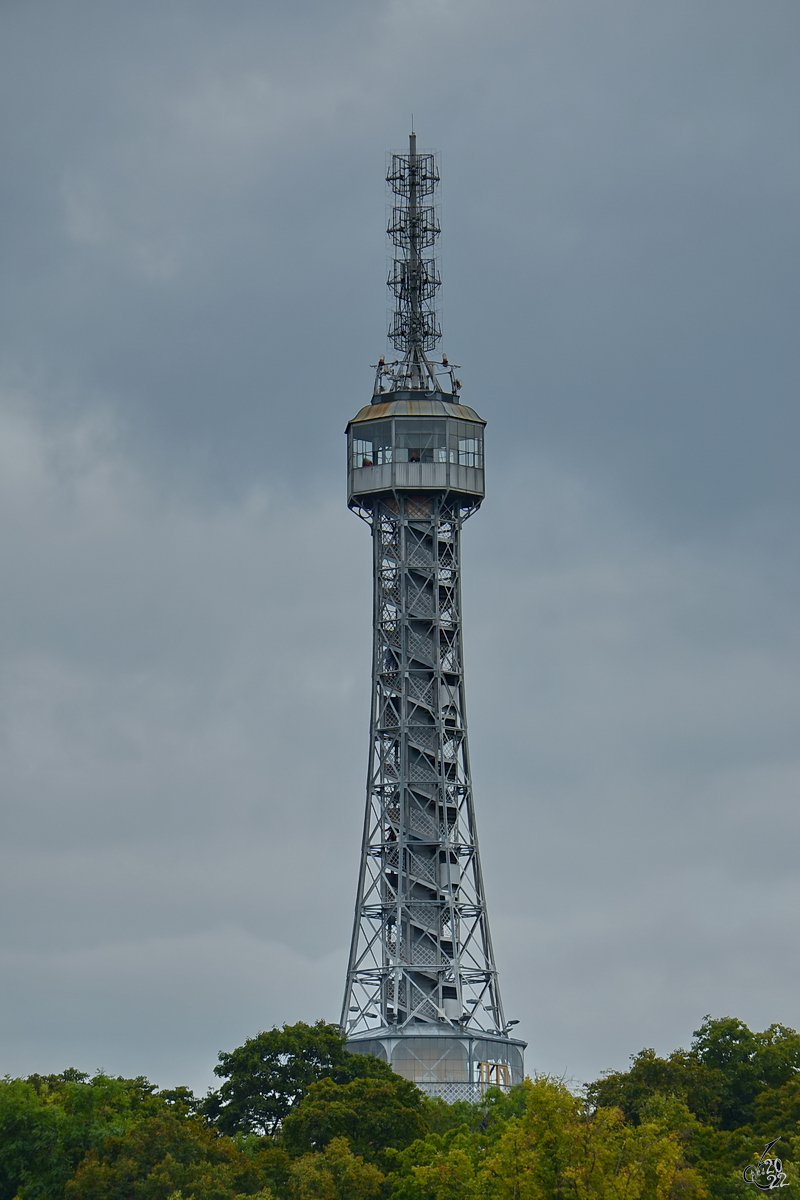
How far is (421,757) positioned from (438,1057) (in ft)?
55.1

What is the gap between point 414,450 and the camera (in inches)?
6181

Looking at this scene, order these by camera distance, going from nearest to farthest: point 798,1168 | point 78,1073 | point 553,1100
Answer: point 553,1100
point 798,1168
point 78,1073

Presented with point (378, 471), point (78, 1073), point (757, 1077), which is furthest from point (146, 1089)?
point (378, 471)

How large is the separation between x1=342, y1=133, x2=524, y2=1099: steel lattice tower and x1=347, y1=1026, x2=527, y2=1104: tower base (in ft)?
0.17

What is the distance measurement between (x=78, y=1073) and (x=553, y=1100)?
4584 cm

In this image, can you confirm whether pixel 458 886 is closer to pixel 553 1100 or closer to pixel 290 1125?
pixel 290 1125

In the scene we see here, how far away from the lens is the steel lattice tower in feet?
491

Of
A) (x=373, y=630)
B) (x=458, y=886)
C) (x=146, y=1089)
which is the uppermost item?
(x=373, y=630)

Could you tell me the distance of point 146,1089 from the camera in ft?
431

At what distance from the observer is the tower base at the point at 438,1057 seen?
147 m
